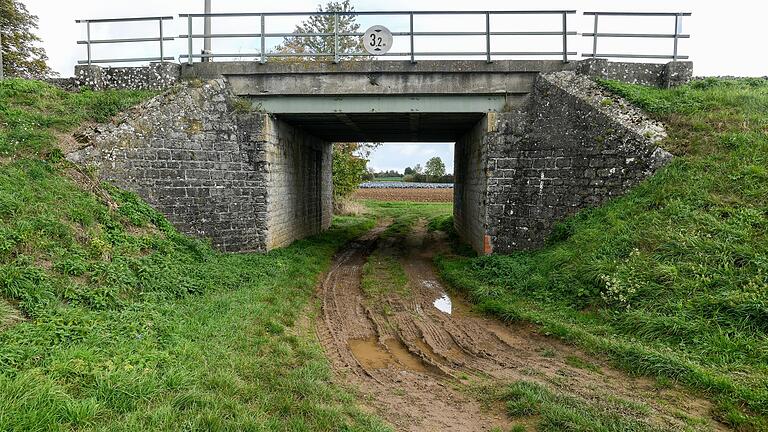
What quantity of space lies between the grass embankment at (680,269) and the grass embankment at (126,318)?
3.55 m

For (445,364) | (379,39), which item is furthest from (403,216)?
(445,364)

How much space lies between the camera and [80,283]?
6.10m

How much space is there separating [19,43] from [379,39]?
22.6 m

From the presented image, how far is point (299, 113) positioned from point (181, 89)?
2.96 meters

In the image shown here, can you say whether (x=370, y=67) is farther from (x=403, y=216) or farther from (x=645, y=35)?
(x=403, y=216)

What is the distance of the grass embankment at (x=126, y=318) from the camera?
390 centimetres

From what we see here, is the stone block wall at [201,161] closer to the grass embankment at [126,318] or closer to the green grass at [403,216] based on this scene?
the grass embankment at [126,318]

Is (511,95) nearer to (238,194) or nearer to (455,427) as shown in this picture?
(238,194)

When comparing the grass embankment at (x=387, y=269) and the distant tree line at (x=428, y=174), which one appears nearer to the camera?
the grass embankment at (x=387, y=269)

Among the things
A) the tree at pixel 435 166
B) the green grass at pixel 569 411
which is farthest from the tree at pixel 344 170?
the tree at pixel 435 166

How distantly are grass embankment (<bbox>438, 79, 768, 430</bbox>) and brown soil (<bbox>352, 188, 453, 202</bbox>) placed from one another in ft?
98.0

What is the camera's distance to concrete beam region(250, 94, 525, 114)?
1130 cm

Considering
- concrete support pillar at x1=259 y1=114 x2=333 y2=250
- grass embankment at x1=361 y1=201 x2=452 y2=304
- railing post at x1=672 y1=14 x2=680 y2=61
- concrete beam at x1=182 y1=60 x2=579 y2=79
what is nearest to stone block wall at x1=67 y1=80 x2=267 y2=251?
concrete support pillar at x1=259 y1=114 x2=333 y2=250

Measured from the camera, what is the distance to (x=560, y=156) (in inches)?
405
